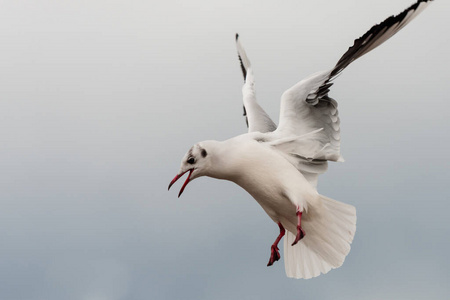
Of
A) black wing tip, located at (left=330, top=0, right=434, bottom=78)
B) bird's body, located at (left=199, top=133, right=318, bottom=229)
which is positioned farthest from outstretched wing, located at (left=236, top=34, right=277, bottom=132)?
black wing tip, located at (left=330, top=0, right=434, bottom=78)

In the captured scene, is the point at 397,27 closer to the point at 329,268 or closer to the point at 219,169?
the point at 219,169

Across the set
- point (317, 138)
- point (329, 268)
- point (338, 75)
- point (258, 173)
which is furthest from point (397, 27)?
point (329, 268)

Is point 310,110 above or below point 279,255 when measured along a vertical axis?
above

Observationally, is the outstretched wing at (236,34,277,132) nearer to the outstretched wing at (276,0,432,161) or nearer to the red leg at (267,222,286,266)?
the outstretched wing at (276,0,432,161)

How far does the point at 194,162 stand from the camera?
31.4 ft

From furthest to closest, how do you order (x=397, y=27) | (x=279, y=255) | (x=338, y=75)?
(x=279, y=255), (x=338, y=75), (x=397, y=27)

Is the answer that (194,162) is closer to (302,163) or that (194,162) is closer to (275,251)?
(302,163)

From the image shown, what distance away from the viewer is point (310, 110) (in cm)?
1032

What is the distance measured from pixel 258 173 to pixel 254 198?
0.58 m

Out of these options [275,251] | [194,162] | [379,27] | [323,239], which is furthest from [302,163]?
[379,27]

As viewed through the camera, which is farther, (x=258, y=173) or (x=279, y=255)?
(x=279, y=255)

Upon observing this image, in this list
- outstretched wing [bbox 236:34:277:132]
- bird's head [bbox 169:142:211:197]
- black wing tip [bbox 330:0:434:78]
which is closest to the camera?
black wing tip [bbox 330:0:434:78]

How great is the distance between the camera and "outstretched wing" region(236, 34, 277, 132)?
11680mm

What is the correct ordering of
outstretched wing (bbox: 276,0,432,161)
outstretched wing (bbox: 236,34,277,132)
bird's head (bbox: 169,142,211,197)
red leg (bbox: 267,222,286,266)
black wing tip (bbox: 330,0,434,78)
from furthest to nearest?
outstretched wing (bbox: 236,34,277,132)
red leg (bbox: 267,222,286,266)
outstretched wing (bbox: 276,0,432,161)
bird's head (bbox: 169,142,211,197)
black wing tip (bbox: 330,0,434,78)
